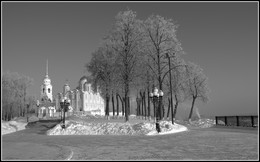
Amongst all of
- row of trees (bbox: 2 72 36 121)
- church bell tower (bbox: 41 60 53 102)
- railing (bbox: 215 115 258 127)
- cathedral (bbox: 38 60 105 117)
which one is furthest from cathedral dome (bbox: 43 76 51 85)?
railing (bbox: 215 115 258 127)

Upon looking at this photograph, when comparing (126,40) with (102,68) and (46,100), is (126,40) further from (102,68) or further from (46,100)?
(46,100)

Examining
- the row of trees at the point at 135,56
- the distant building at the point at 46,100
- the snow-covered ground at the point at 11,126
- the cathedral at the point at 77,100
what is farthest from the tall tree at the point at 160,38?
the distant building at the point at 46,100

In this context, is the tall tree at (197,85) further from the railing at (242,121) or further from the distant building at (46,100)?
the distant building at (46,100)

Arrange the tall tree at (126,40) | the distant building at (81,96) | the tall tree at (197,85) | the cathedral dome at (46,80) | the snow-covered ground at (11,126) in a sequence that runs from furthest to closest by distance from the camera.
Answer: the cathedral dome at (46,80), the distant building at (81,96), the tall tree at (197,85), the tall tree at (126,40), the snow-covered ground at (11,126)

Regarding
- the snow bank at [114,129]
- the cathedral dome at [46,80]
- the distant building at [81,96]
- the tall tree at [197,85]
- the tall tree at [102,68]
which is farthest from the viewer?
the cathedral dome at [46,80]

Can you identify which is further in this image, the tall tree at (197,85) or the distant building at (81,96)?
the distant building at (81,96)

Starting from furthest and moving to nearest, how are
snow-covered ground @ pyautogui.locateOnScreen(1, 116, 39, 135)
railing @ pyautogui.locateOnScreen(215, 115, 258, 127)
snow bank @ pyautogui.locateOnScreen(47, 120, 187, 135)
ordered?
snow-covered ground @ pyautogui.locateOnScreen(1, 116, 39, 135), railing @ pyautogui.locateOnScreen(215, 115, 258, 127), snow bank @ pyautogui.locateOnScreen(47, 120, 187, 135)

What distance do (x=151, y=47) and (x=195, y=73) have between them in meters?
17.3

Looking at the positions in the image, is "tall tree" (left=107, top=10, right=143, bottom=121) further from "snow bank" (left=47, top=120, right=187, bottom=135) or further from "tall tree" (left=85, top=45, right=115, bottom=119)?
"snow bank" (left=47, top=120, right=187, bottom=135)

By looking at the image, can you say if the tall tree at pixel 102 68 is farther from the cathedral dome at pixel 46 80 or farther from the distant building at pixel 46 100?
the cathedral dome at pixel 46 80

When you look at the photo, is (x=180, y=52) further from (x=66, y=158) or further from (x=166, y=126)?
(x=66, y=158)

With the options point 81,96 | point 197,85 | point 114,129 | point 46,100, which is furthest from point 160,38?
point 46,100

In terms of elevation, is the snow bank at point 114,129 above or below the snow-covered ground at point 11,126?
above

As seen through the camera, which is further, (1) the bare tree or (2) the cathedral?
(2) the cathedral
